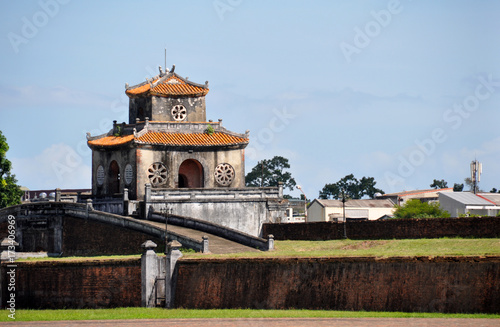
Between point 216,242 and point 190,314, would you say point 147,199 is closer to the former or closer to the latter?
point 216,242

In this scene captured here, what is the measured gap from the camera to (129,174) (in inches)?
2291

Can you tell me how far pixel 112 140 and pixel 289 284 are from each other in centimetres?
3082

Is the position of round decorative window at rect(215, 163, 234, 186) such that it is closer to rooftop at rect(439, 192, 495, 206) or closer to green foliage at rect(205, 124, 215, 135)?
green foliage at rect(205, 124, 215, 135)

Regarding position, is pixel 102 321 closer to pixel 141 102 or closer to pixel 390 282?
pixel 390 282

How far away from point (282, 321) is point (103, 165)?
3450cm

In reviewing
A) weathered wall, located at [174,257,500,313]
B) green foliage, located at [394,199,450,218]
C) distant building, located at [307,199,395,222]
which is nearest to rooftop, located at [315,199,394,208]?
distant building, located at [307,199,395,222]

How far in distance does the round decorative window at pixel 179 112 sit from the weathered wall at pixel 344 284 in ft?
90.0

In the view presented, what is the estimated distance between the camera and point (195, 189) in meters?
55.5

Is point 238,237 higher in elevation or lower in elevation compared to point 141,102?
lower

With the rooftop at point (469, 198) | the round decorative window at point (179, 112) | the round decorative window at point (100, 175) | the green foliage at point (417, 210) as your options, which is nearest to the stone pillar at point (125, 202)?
the round decorative window at point (100, 175)

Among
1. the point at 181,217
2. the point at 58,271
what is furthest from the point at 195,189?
the point at 58,271

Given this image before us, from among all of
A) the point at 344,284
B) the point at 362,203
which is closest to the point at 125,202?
the point at 344,284

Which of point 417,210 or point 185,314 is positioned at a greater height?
point 417,210

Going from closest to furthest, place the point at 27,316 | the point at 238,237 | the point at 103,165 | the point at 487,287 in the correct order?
1. the point at 487,287
2. the point at 27,316
3. the point at 238,237
4. the point at 103,165
